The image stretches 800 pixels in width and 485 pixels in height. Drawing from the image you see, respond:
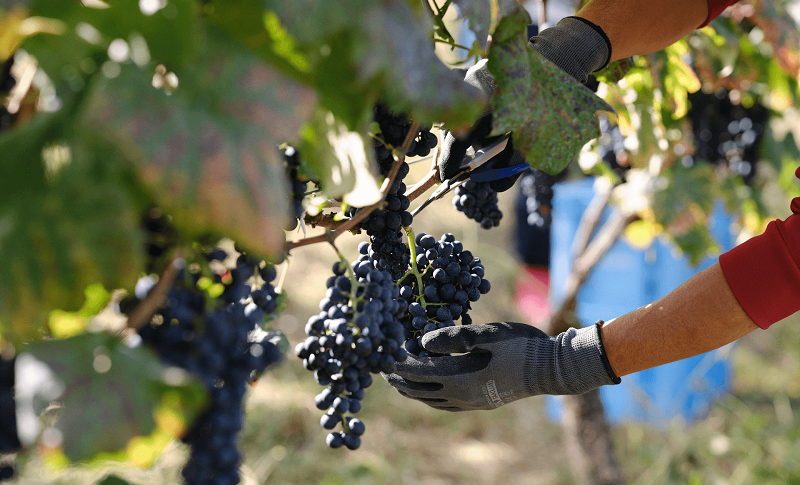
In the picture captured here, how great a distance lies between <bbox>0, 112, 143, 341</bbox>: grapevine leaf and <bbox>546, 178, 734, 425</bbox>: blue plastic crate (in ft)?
9.90

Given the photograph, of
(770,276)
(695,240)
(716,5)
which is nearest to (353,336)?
(770,276)

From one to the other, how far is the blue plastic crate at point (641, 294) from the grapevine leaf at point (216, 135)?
296 cm

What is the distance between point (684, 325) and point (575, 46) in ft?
1.90

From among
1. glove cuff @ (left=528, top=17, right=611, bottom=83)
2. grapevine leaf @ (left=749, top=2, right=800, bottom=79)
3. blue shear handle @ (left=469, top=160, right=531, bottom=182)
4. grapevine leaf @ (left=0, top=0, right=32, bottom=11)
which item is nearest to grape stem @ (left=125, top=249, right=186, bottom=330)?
grapevine leaf @ (left=0, top=0, right=32, bottom=11)

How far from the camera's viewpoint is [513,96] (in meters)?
0.66

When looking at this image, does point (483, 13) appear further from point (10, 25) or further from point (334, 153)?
point (10, 25)

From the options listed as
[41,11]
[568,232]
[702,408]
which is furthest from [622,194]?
[41,11]

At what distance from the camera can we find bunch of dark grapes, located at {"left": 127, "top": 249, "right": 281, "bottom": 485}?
1.76 feet

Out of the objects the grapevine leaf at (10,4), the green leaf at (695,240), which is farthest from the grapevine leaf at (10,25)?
the green leaf at (695,240)

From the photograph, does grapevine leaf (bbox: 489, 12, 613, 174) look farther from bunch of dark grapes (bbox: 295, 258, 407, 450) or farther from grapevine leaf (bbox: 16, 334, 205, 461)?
grapevine leaf (bbox: 16, 334, 205, 461)

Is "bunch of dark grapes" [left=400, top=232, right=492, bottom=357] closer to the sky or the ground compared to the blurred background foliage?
closer to the ground

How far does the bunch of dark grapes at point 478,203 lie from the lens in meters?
1.29

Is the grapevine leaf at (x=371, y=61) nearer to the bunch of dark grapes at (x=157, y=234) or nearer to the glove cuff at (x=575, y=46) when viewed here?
the bunch of dark grapes at (x=157, y=234)

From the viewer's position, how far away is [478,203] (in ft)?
4.32
